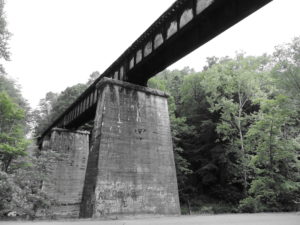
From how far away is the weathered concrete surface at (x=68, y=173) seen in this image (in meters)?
15.7

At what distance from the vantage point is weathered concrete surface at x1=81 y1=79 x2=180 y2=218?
26.3ft

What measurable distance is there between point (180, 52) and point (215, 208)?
15.1m

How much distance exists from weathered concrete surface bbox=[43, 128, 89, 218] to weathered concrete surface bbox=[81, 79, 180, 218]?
7.83m

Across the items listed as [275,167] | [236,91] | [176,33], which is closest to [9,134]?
[176,33]

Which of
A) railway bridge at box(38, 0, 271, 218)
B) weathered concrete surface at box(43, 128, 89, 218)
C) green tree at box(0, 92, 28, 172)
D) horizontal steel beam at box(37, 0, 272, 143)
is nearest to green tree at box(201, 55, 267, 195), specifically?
railway bridge at box(38, 0, 271, 218)

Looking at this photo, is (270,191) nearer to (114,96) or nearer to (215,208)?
(215,208)

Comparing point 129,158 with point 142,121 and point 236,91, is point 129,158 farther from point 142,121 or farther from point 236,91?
point 236,91

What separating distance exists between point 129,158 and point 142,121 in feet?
6.04

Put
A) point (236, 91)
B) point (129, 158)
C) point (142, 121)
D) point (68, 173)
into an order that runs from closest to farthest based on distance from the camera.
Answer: point (129, 158) → point (142, 121) → point (68, 173) → point (236, 91)

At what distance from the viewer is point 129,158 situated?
8906 mm

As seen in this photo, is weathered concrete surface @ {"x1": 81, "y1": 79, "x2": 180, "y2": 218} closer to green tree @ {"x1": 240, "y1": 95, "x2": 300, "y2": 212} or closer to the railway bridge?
the railway bridge

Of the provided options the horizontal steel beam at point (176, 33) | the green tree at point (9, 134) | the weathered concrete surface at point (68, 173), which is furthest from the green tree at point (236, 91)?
the green tree at point (9, 134)

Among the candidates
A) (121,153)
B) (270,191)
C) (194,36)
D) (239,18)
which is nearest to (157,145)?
(121,153)

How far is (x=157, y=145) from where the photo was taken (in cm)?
988
